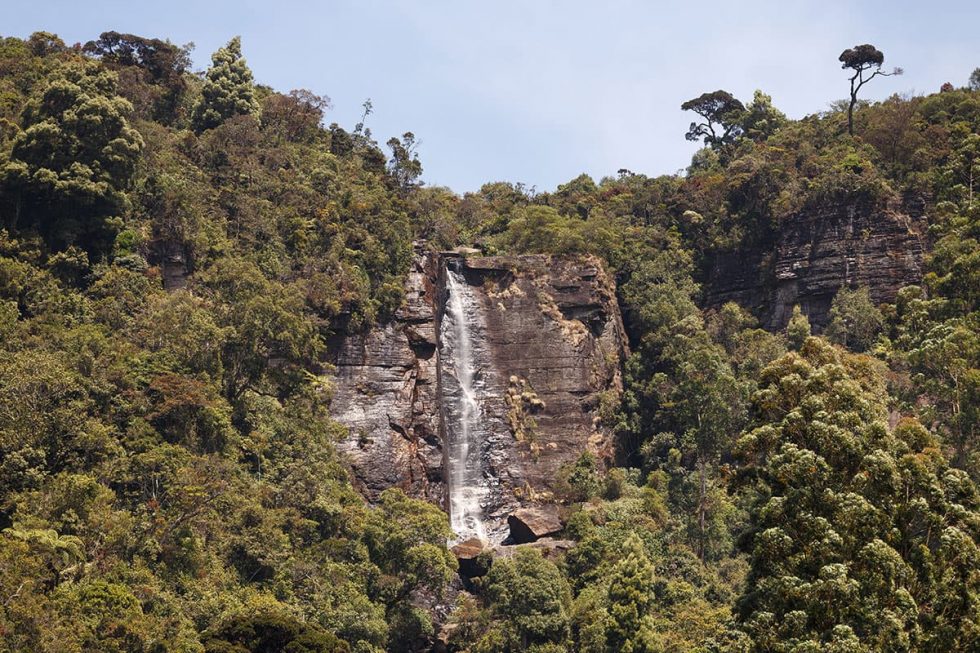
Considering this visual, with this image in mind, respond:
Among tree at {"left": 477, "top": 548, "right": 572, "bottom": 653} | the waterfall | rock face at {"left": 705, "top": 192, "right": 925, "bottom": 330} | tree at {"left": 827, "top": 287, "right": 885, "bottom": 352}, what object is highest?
rock face at {"left": 705, "top": 192, "right": 925, "bottom": 330}

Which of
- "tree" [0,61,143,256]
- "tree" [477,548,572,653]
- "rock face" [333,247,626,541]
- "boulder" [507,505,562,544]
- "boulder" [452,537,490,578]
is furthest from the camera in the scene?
"rock face" [333,247,626,541]

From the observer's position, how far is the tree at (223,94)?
204ft

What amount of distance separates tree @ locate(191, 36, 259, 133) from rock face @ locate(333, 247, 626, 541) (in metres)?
13.3

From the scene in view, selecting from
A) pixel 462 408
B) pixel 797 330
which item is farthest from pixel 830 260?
pixel 462 408

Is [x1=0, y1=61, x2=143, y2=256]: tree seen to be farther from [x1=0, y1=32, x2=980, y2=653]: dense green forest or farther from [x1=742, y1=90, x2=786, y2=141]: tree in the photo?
[x1=742, y1=90, x2=786, y2=141]: tree

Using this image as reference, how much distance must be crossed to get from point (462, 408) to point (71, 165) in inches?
756

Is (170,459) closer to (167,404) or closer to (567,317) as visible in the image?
(167,404)

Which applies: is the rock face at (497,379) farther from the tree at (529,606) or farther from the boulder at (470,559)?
the tree at (529,606)

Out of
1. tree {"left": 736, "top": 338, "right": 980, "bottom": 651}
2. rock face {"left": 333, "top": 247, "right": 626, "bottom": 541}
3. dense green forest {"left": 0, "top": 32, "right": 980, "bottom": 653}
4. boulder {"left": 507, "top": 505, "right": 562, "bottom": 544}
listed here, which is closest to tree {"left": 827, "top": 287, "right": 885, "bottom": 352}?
dense green forest {"left": 0, "top": 32, "right": 980, "bottom": 653}

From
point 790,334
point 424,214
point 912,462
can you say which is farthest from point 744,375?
point 912,462

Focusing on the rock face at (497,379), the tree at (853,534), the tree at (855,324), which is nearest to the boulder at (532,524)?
the rock face at (497,379)

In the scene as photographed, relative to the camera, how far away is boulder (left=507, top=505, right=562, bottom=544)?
49625mm

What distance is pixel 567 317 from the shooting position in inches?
2245

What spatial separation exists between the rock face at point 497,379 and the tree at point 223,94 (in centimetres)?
1333
